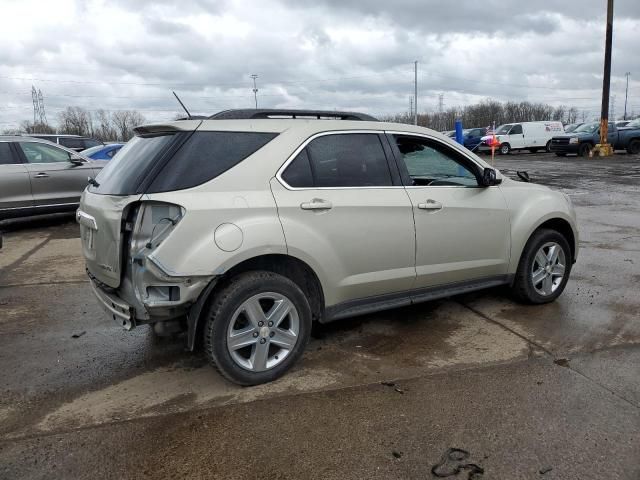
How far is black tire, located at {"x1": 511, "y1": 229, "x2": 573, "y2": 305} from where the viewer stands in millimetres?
4836

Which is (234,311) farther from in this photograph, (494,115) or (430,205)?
(494,115)

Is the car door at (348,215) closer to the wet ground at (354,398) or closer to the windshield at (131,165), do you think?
the wet ground at (354,398)

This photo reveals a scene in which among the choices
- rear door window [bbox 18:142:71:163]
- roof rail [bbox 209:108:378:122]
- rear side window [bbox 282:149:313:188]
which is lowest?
rear side window [bbox 282:149:313:188]

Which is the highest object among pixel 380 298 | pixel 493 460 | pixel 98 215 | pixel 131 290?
pixel 98 215

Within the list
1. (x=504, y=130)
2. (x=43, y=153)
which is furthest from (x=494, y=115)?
(x=43, y=153)

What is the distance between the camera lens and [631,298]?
17.2 ft

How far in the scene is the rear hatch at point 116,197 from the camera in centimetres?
335

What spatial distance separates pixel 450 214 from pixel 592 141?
28268 mm

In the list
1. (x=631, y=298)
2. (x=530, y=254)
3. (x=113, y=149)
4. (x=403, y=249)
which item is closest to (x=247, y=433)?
(x=403, y=249)

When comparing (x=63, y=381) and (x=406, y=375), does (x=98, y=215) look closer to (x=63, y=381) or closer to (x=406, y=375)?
(x=63, y=381)

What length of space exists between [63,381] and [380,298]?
7.57ft

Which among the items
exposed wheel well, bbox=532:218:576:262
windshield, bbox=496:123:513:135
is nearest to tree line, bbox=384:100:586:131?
→ windshield, bbox=496:123:513:135

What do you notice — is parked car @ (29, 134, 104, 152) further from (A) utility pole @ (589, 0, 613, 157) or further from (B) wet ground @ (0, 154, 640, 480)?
(A) utility pole @ (589, 0, 613, 157)

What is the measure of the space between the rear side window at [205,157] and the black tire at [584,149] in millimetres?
28922
